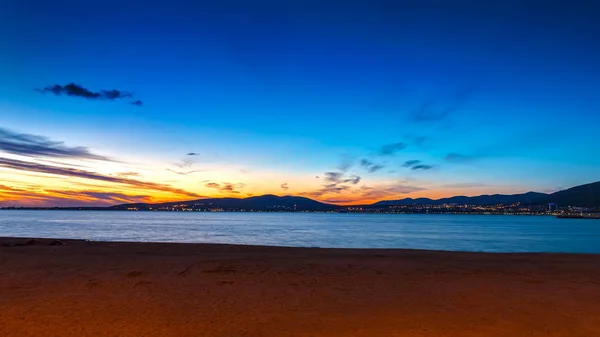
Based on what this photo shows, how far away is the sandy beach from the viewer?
9289mm

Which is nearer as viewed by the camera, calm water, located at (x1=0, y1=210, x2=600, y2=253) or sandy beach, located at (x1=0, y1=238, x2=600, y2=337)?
sandy beach, located at (x1=0, y1=238, x2=600, y2=337)

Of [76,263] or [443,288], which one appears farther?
[76,263]

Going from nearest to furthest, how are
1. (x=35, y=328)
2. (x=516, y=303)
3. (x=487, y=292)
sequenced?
(x=35, y=328) < (x=516, y=303) < (x=487, y=292)

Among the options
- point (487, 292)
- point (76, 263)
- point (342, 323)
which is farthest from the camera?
point (76, 263)

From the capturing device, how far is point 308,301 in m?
12.1

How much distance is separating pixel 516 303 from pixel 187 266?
12313 mm

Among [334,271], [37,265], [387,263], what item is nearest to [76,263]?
[37,265]

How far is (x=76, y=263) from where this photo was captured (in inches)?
761

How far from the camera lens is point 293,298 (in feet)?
40.8

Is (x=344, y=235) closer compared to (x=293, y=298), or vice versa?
(x=293, y=298)

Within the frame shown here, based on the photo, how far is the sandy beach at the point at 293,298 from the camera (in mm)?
9289

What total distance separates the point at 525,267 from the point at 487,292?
758 cm

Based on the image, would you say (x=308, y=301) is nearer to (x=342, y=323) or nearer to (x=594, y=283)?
(x=342, y=323)

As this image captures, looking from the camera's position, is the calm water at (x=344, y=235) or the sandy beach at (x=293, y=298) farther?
the calm water at (x=344, y=235)
